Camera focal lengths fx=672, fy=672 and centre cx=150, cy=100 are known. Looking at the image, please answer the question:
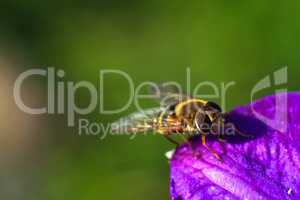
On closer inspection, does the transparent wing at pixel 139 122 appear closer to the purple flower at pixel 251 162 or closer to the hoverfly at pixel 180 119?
the hoverfly at pixel 180 119

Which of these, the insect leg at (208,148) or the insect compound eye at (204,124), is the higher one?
the insect compound eye at (204,124)

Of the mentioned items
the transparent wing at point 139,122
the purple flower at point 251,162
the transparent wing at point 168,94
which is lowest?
the purple flower at point 251,162

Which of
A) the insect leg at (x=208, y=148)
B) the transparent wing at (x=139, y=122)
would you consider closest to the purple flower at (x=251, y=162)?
the insect leg at (x=208, y=148)

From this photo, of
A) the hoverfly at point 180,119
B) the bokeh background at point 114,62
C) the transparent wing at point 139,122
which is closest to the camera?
the hoverfly at point 180,119

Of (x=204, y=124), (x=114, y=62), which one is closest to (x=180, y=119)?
(x=204, y=124)

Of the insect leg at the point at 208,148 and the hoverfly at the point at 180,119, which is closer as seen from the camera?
the insect leg at the point at 208,148

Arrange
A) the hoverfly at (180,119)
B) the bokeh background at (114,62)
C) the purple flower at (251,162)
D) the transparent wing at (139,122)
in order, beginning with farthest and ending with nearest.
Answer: the bokeh background at (114,62) → the transparent wing at (139,122) → the hoverfly at (180,119) → the purple flower at (251,162)

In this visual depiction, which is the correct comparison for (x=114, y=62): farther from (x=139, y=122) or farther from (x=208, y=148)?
(x=208, y=148)

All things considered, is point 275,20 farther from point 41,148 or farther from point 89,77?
point 41,148
